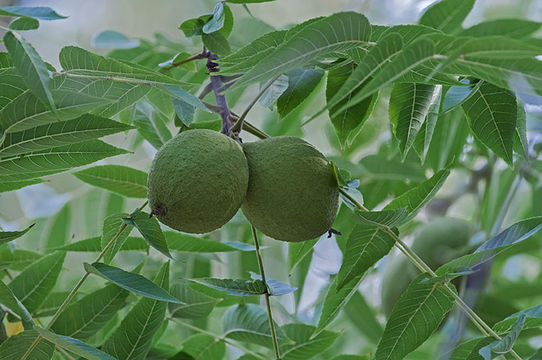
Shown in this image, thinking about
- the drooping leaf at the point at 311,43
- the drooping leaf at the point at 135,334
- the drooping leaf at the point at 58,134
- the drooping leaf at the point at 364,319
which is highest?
the drooping leaf at the point at 311,43

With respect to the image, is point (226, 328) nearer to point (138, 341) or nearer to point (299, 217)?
point (138, 341)

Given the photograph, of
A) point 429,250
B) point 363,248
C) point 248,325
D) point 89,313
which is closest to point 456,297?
point 363,248

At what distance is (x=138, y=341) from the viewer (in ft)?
4.09

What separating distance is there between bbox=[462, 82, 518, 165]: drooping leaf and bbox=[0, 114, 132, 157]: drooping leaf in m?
0.66

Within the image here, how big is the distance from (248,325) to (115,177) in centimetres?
46

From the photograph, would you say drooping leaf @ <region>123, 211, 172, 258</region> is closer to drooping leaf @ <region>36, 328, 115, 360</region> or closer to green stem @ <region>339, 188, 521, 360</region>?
drooping leaf @ <region>36, 328, 115, 360</region>

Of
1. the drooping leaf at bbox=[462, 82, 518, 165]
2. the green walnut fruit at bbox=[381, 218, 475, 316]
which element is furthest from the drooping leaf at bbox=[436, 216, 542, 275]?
the green walnut fruit at bbox=[381, 218, 475, 316]

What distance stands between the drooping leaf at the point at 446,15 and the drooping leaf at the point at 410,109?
0.29 metres

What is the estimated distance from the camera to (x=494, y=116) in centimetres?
124

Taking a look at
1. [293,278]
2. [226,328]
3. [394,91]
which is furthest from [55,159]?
[293,278]

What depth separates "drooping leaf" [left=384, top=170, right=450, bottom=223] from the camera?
4.09ft

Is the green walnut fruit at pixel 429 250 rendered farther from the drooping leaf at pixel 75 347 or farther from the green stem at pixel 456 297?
the drooping leaf at pixel 75 347

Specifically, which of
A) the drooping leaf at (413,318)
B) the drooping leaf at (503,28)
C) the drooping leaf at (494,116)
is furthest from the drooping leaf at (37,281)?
the drooping leaf at (503,28)

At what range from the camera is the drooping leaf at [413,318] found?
117 centimetres
